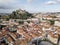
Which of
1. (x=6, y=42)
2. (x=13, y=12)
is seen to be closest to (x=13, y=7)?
(x=13, y=12)

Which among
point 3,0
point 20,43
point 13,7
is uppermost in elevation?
point 3,0

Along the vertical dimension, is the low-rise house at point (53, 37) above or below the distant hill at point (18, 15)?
below

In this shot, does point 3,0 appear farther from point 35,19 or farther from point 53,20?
point 53,20

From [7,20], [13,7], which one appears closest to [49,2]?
[13,7]

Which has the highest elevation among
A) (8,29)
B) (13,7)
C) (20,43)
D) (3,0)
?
(3,0)

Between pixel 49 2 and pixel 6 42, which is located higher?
pixel 49 2

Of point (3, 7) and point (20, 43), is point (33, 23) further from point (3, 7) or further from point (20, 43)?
point (3, 7)

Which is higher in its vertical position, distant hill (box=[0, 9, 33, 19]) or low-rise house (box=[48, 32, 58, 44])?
distant hill (box=[0, 9, 33, 19])

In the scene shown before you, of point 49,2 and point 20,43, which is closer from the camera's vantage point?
point 20,43

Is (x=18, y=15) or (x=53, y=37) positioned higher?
(x=18, y=15)
